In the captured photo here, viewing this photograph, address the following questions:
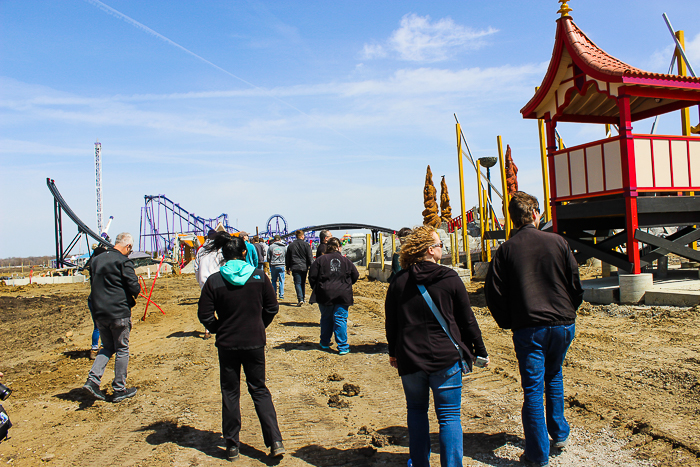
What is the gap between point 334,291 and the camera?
6.64 metres

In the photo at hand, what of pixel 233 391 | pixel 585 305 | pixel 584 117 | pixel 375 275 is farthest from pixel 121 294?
pixel 375 275

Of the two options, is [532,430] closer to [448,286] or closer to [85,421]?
[448,286]

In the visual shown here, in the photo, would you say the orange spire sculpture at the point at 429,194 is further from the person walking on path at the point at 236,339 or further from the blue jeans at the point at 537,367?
the blue jeans at the point at 537,367

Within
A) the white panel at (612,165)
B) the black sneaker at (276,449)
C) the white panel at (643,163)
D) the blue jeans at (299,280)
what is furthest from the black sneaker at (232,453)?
the white panel at (643,163)

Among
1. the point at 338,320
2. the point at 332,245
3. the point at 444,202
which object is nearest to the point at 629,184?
the point at 332,245

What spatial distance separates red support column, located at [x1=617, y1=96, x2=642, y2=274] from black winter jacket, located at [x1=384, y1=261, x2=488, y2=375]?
699 centimetres

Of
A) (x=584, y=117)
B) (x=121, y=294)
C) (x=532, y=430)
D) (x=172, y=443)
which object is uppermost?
(x=584, y=117)

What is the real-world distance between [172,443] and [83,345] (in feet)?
17.5

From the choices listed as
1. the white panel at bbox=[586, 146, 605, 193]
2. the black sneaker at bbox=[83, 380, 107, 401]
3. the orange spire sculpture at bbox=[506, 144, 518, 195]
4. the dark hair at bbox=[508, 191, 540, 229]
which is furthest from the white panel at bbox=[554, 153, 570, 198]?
the orange spire sculpture at bbox=[506, 144, 518, 195]

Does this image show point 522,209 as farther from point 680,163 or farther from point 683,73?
point 683,73

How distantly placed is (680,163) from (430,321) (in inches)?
333

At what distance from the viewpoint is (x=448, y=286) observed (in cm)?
285

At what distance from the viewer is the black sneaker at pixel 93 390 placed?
487cm

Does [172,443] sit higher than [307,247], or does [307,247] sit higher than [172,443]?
[307,247]
